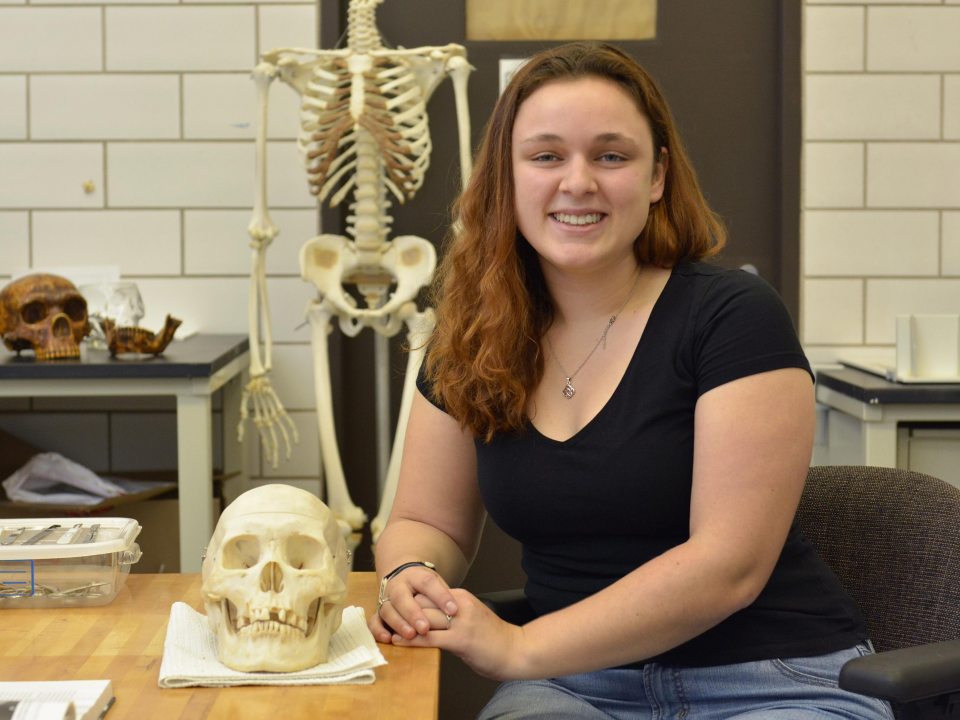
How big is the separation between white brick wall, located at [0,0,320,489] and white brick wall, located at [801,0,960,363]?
1.25 meters

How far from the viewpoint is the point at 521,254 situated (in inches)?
61.7

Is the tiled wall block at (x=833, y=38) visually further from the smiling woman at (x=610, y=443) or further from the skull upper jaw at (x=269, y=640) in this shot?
the skull upper jaw at (x=269, y=640)

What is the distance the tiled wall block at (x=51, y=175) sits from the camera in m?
2.98

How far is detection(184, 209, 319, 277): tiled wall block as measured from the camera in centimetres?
300

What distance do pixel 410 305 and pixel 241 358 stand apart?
0.47 meters

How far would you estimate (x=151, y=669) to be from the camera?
113cm

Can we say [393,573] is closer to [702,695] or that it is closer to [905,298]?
[702,695]

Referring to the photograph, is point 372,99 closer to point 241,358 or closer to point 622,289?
point 241,358

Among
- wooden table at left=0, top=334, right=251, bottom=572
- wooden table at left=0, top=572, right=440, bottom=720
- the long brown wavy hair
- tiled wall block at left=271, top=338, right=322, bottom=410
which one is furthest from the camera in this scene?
tiled wall block at left=271, top=338, right=322, bottom=410

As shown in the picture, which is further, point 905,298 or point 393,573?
point 905,298

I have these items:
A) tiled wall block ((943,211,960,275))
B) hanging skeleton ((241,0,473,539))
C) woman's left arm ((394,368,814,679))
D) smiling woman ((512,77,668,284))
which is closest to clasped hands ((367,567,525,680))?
woman's left arm ((394,368,814,679))

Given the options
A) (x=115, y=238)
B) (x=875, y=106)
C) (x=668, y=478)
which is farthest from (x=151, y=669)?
(x=875, y=106)

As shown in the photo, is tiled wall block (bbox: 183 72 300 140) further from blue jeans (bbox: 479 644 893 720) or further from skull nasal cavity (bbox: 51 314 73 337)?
blue jeans (bbox: 479 644 893 720)

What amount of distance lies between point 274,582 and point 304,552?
5 centimetres
